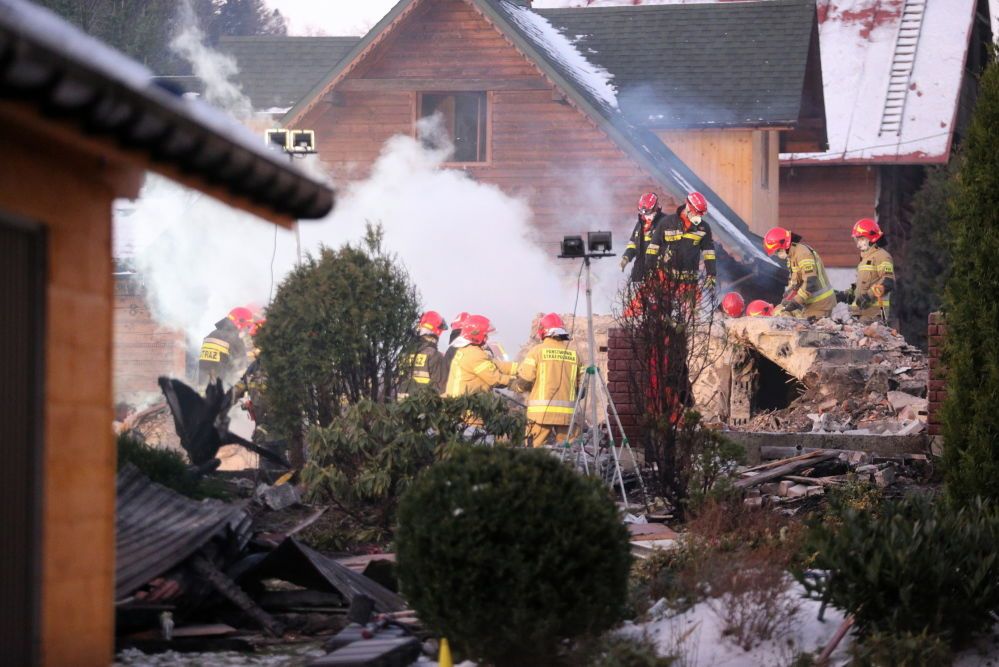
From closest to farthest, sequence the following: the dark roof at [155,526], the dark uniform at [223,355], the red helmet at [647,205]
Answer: the dark roof at [155,526], the red helmet at [647,205], the dark uniform at [223,355]

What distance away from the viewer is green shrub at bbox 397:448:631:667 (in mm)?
7074

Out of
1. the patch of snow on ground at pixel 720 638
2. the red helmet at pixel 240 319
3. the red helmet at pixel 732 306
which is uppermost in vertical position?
the red helmet at pixel 732 306

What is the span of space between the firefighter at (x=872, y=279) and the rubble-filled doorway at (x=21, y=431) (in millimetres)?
14929

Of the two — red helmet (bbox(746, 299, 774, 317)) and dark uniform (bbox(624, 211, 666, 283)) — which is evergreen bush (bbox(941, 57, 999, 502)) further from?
red helmet (bbox(746, 299, 774, 317))

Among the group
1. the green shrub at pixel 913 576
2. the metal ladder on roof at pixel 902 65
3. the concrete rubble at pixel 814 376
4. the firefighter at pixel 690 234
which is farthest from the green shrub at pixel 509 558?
the metal ladder on roof at pixel 902 65

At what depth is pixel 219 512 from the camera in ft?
31.7

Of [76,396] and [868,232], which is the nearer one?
[76,396]

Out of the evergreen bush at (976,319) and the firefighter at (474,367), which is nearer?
the evergreen bush at (976,319)

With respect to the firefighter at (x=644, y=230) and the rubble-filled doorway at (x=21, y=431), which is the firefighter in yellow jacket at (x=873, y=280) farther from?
the rubble-filled doorway at (x=21, y=431)

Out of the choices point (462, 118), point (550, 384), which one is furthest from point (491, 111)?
point (550, 384)

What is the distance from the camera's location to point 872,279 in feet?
63.7

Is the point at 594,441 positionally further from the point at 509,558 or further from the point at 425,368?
the point at 509,558

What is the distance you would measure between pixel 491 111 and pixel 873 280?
30.9ft

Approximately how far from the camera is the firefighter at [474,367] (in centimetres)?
1706
